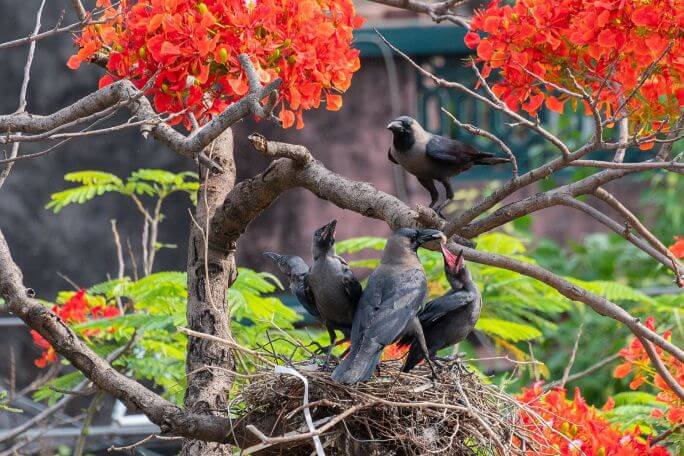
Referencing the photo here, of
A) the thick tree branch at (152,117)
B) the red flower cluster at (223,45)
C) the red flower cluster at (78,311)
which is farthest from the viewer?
the red flower cluster at (78,311)

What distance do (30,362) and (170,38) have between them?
584 cm

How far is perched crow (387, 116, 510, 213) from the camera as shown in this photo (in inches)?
155

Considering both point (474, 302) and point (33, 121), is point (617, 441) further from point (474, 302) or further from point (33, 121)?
point (33, 121)

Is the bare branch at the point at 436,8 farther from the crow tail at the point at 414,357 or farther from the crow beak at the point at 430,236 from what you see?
the crow tail at the point at 414,357

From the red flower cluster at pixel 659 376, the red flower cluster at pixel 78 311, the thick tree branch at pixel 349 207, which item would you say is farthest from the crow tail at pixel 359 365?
the red flower cluster at pixel 78 311

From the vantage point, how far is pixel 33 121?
3553 millimetres

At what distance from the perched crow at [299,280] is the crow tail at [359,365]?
474 millimetres

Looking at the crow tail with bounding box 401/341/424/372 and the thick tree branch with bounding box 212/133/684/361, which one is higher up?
the thick tree branch with bounding box 212/133/684/361

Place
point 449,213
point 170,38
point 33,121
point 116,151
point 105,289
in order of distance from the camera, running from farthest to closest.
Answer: point 449,213, point 116,151, point 105,289, point 33,121, point 170,38

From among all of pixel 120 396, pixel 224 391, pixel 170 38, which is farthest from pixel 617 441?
pixel 170 38

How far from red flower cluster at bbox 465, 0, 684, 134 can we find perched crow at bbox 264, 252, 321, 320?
0.87m

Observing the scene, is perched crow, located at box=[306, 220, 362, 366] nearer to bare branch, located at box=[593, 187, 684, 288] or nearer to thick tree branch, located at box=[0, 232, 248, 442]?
thick tree branch, located at box=[0, 232, 248, 442]

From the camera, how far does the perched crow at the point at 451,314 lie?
3.55 meters

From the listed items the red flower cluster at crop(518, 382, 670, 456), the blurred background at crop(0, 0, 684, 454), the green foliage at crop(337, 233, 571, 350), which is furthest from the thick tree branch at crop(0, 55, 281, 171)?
the blurred background at crop(0, 0, 684, 454)
